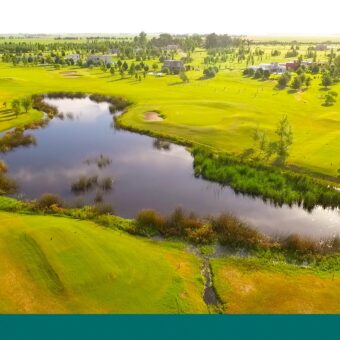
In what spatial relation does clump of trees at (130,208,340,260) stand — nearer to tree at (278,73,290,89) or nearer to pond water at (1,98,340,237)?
pond water at (1,98,340,237)

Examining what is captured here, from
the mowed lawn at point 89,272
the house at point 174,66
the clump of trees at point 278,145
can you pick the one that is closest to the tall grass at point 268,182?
the clump of trees at point 278,145

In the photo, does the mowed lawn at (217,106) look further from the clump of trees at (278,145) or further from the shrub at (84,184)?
the shrub at (84,184)

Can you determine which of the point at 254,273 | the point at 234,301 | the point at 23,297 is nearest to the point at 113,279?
the point at 23,297

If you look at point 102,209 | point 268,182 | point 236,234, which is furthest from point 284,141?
point 102,209

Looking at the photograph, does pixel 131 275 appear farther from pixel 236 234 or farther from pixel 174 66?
pixel 174 66

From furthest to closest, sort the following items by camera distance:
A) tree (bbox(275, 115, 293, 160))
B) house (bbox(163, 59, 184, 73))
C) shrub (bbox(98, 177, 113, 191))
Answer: house (bbox(163, 59, 184, 73)) → tree (bbox(275, 115, 293, 160)) → shrub (bbox(98, 177, 113, 191))

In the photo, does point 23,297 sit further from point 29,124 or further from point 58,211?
point 29,124

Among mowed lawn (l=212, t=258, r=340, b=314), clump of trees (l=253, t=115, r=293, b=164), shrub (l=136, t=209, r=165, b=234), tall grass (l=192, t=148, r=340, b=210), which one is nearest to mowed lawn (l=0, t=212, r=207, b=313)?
shrub (l=136, t=209, r=165, b=234)
